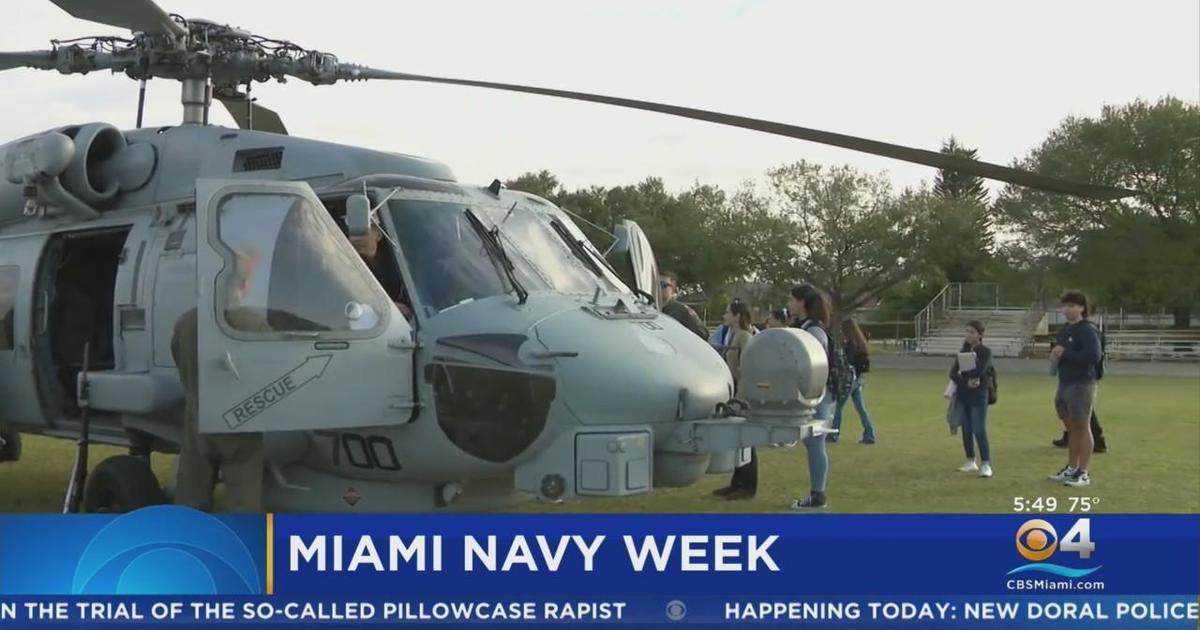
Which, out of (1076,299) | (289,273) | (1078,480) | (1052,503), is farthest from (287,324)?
(1078,480)

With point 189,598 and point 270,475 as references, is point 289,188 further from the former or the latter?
point 189,598

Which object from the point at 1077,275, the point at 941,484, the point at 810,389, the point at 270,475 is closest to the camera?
the point at 810,389

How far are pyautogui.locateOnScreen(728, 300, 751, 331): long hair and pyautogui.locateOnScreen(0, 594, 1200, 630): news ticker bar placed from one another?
17.1 ft

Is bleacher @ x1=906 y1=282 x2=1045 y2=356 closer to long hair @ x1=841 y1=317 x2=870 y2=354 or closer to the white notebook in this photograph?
long hair @ x1=841 y1=317 x2=870 y2=354

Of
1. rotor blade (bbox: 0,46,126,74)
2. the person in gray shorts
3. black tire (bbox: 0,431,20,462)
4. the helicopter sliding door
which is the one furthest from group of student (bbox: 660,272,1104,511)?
black tire (bbox: 0,431,20,462)

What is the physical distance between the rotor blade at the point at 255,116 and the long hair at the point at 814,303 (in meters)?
4.10

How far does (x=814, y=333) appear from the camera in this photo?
7.41 meters

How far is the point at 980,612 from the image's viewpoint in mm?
3846

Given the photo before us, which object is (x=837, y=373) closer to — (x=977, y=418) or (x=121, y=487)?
(x=977, y=418)

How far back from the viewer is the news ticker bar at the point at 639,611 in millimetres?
3805

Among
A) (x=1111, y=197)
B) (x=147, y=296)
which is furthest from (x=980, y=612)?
(x=147, y=296)

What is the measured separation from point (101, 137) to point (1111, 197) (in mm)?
6191

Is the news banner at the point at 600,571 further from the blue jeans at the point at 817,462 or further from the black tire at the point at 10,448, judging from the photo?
the black tire at the point at 10,448

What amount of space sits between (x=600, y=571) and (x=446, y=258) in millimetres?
2484
